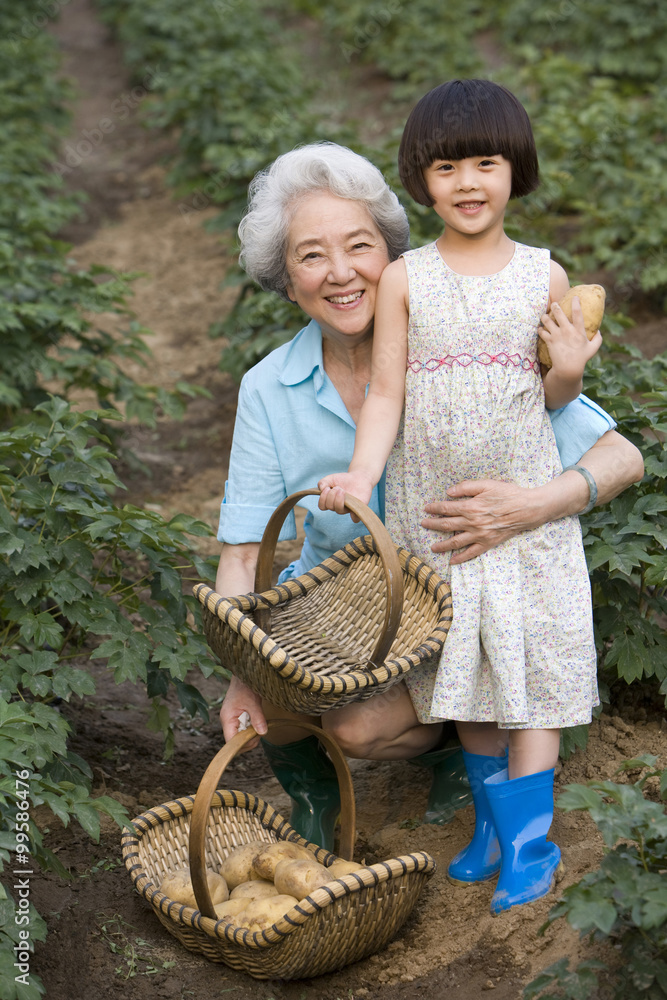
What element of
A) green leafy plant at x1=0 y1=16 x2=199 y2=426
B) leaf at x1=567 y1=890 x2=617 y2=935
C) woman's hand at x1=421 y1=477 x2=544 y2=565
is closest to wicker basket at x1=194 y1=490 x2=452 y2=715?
woman's hand at x1=421 y1=477 x2=544 y2=565

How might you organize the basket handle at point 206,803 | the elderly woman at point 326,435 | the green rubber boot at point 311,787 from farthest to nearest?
the green rubber boot at point 311,787 → the elderly woman at point 326,435 → the basket handle at point 206,803

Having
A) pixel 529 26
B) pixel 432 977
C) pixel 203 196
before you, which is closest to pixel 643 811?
pixel 432 977

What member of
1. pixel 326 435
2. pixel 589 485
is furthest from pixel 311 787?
pixel 589 485

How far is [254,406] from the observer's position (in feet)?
8.57

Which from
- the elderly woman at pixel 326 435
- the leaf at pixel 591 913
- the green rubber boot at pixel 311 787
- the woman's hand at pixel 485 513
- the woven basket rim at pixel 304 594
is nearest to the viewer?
the leaf at pixel 591 913

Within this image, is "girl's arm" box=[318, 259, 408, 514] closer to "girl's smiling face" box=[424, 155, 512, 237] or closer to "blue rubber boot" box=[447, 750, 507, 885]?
"girl's smiling face" box=[424, 155, 512, 237]

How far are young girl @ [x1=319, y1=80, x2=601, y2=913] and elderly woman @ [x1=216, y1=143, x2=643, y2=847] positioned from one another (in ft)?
0.30

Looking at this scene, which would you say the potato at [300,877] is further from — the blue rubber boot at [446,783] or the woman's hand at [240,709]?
the blue rubber boot at [446,783]

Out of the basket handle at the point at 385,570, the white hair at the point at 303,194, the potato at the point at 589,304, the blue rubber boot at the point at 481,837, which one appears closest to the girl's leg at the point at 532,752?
the blue rubber boot at the point at 481,837

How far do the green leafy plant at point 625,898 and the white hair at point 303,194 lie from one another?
1.40 meters

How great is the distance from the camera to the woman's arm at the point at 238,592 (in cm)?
229

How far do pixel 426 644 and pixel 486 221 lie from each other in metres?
0.88

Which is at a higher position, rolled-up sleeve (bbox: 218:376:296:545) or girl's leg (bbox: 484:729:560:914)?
rolled-up sleeve (bbox: 218:376:296:545)

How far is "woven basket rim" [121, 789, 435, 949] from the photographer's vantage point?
1.98 m
